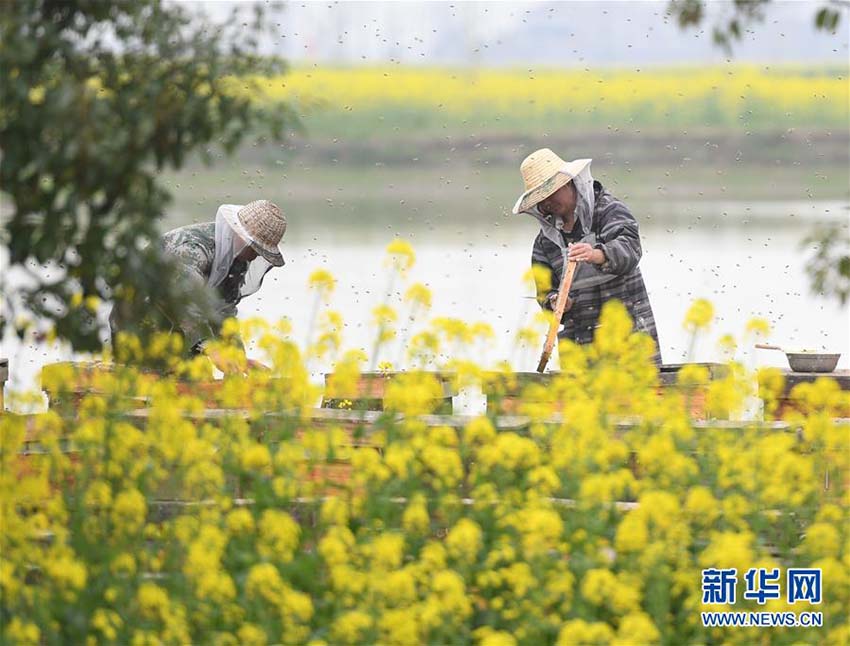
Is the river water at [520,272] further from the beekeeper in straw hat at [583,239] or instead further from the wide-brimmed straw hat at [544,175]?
the wide-brimmed straw hat at [544,175]

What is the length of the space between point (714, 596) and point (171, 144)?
1.76m

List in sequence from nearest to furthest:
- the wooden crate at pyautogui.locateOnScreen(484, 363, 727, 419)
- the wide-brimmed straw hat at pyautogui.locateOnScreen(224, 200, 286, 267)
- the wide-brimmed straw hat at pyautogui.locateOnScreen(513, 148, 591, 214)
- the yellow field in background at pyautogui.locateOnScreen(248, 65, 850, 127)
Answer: the wooden crate at pyautogui.locateOnScreen(484, 363, 727, 419) → the wide-brimmed straw hat at pyautogui.locateOnScreen(224, 200, 286, 267) → the wide-brimmed straw hat at pyautogui.locateOnScreen(513, 148, 591, 214) → the yellow field in background at pyautogui.locateOnScreen(248, 65, 850, 127)

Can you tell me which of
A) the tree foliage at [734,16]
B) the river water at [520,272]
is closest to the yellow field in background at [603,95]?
the river water at [520,272]

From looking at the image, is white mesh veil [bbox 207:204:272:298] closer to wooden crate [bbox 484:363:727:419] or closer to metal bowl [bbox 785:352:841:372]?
wooden crate [bbox 484:363:727:419]

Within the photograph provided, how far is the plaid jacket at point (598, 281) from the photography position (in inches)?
287

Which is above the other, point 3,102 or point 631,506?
point 3,102

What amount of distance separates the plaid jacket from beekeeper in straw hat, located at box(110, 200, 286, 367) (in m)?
1.05

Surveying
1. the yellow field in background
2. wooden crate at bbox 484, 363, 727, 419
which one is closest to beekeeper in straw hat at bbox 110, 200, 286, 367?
wooden crate at bbox 484, 363, 727, 419

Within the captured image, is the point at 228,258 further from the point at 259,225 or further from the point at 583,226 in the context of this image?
the point at 583,226

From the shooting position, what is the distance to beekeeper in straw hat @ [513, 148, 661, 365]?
7219 millimetres

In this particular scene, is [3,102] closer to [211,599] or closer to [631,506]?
[211,599]

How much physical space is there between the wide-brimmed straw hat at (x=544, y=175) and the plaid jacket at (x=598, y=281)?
0.66ft

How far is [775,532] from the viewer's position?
5.12 metres

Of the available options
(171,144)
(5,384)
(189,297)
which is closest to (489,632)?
(189,297)
